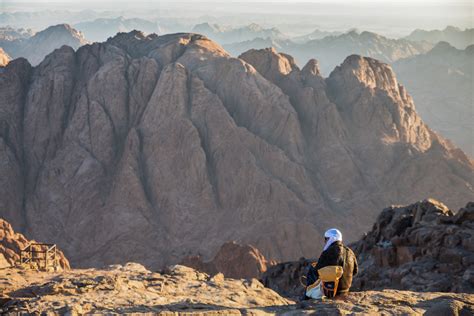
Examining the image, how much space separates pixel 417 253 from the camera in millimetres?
36938

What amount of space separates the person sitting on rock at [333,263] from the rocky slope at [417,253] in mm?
14360

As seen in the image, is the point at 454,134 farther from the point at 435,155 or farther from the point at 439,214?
the point at 439,214

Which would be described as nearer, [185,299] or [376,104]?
[185,299]

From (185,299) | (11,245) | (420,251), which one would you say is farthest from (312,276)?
(11,245)

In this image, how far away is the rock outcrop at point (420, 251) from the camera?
33.0 metres

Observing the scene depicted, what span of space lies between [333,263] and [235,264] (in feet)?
143

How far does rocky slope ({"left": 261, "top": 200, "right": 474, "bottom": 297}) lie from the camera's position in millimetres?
33094

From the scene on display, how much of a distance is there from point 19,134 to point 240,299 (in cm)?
7270

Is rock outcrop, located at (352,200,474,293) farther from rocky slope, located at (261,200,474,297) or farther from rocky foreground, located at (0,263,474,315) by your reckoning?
rocky foreground, located at (0,263,474,315)

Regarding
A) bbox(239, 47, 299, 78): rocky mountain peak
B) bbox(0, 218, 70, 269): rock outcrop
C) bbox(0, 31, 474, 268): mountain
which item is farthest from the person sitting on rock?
bbox(239, 47, 299, 78): rocky mountain peak

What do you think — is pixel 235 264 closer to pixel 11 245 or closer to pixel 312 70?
pixel 11 245

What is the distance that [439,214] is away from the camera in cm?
4062

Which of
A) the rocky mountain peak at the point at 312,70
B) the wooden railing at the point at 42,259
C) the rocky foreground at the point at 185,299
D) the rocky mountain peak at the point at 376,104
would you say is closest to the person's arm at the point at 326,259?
the rocky foreground at the point at 185,299

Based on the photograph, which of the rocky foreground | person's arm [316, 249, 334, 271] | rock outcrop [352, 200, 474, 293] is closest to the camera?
the rocky foreground
